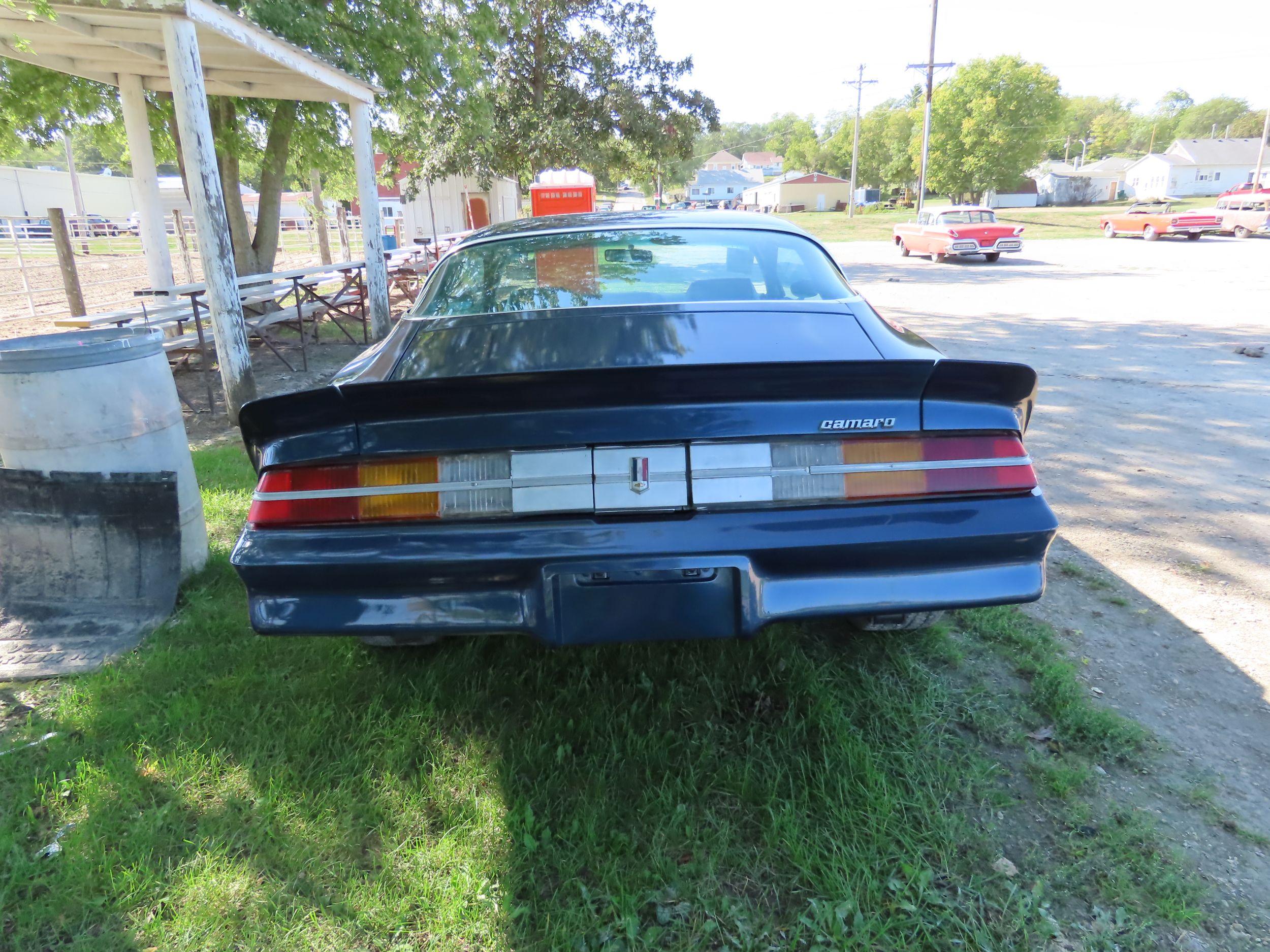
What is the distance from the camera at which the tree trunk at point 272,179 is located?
10.6 m

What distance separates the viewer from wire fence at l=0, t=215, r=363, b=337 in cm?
1327

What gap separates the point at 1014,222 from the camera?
129 ft

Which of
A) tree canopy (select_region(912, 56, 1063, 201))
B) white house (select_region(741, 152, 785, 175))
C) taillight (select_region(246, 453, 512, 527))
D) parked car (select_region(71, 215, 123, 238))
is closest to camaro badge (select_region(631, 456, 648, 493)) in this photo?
taillight (select_region(246, 453, 512, 527))

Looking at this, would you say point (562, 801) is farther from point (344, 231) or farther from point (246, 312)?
point (344, 231)

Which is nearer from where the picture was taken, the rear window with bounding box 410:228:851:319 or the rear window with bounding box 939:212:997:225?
the rear window with bounding box 410:228:851:319

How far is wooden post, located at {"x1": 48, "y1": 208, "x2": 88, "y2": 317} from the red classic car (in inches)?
723

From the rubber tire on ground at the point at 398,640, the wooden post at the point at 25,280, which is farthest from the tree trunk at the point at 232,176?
the rubber tire on ground at the point at 398,640

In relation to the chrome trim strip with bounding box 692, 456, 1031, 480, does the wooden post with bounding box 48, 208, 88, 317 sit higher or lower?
higher

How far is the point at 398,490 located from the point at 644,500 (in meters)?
0.63

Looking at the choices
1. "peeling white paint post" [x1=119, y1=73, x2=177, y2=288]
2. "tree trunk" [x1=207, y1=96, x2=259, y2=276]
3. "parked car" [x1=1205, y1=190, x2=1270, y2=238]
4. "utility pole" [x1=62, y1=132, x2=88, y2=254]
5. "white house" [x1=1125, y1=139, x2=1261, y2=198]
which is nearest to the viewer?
"peeling white paint post" [x1=119, y1=73, x2=177, y2=288]

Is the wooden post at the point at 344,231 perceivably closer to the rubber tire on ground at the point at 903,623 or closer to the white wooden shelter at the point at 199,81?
the white wooden shelter at the point at 199,81

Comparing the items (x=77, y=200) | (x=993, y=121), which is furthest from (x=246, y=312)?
(x=993, y=121)

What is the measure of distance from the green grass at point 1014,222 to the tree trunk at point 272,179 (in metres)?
17.5

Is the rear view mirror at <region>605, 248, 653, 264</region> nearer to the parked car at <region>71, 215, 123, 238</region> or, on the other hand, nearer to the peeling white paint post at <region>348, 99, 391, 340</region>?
the peeling white paint post at <region>348, 99, 391, 340</region>
